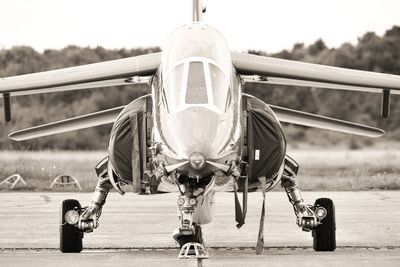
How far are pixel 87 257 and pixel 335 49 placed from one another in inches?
1111

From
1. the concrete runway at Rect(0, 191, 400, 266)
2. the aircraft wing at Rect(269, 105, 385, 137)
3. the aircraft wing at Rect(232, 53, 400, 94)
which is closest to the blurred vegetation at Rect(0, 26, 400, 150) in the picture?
the concrete runway at Rect(0, 191, 400, 266)

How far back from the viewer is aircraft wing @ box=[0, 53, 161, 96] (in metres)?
13.0

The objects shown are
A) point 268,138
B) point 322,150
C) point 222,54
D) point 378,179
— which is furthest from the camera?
point 322,150

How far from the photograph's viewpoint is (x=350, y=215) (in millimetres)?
20391

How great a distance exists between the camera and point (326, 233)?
1422 centimetres

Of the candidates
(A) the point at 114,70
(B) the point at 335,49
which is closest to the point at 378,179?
(B) the point at 335,49

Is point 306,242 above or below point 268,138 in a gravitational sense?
below

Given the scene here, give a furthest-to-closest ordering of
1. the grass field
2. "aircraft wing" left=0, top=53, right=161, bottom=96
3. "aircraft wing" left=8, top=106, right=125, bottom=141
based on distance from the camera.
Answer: the grass field, "aircraft wing" left=8, top=106, right=125, bottom=141, "aircraft wing" left=0, top=53, right=161, bottom=96

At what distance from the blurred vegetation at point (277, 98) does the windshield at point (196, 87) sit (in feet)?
62.4

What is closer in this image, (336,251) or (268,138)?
(268,138)

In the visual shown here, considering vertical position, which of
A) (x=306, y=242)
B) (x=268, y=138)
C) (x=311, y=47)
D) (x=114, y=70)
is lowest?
(x=306, y=242)

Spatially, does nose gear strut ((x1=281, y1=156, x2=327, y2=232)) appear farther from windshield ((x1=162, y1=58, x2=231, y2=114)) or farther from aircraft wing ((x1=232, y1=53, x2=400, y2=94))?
windshield ((x1=162, y1=58, x2=231, y2=114))

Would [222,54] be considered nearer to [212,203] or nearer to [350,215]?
[212,203]

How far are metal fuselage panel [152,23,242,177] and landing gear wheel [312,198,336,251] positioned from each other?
9.78 ft
